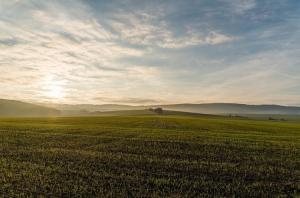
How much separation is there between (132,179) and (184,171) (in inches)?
150

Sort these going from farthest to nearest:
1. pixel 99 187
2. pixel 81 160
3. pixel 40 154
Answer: pixel 40 154 < pixel 81 160 < pixel 99 187

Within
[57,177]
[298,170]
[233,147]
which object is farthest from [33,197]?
[233,147]

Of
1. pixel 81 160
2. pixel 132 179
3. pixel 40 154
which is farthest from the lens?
pixel 40 154

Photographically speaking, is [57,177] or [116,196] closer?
[116,196]

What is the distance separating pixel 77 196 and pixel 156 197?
3499 mm

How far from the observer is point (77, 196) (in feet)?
37.6

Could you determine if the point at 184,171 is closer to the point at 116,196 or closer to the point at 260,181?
the point at 260,181

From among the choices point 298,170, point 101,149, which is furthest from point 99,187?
point 298,170

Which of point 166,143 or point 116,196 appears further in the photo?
point 166,143

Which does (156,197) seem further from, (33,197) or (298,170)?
(298,170)

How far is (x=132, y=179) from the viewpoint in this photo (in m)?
14.0

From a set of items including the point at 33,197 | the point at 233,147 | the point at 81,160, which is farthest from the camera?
the point at 233,147

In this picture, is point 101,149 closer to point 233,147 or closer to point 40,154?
point 40,154

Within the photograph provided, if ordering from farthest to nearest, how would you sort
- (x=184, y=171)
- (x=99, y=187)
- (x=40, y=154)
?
(x=40, y=154) < (x=184, y=171) < (x=99, y=187)
